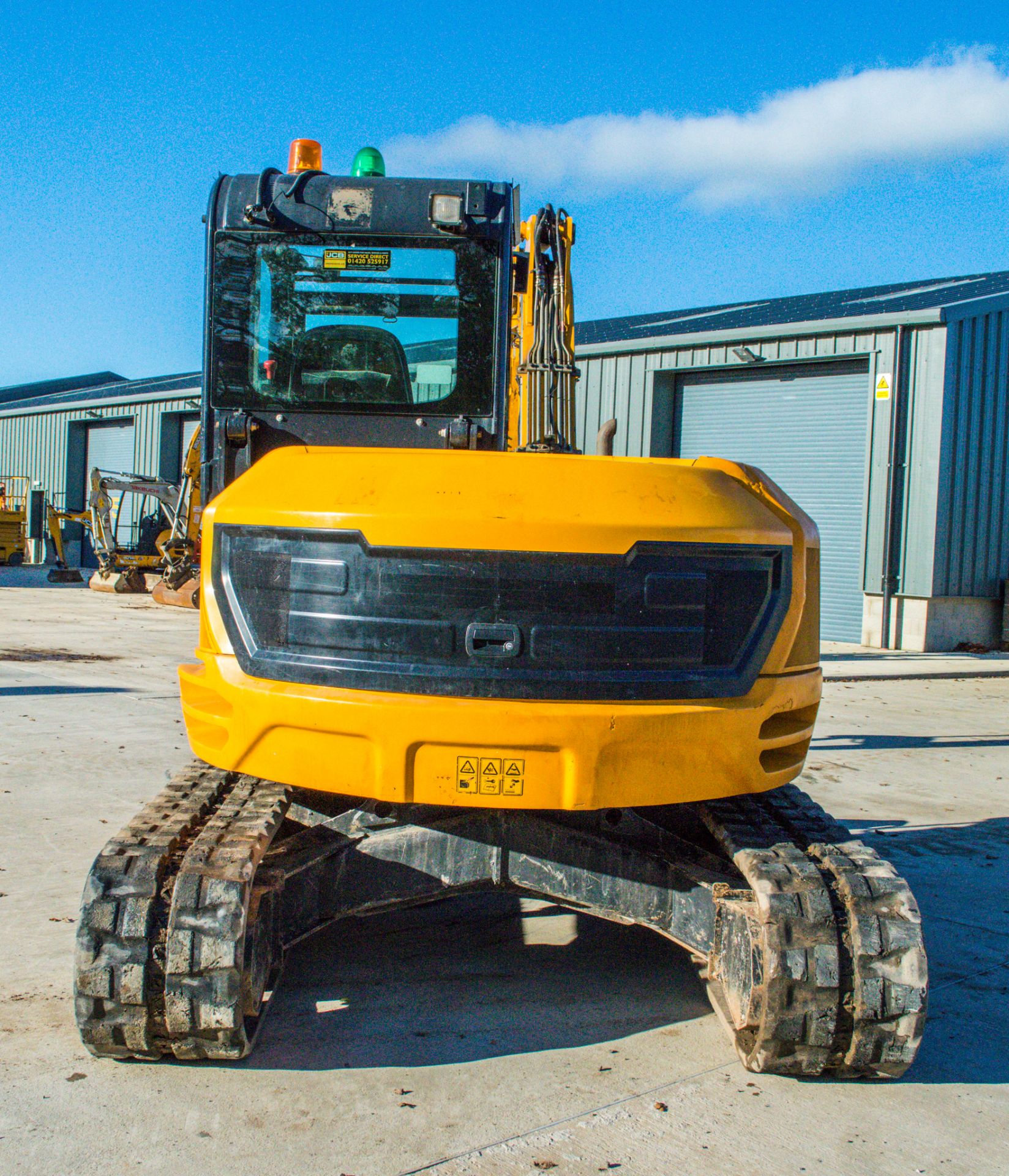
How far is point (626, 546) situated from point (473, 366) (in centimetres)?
203

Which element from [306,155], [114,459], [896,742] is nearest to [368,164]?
[306,155]

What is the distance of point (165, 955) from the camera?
3365 millimetres

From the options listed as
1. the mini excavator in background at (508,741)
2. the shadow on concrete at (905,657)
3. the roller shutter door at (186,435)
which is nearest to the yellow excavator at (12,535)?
the roller shutter door at (186,435)

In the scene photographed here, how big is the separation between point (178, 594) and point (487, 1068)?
1765 centimetres

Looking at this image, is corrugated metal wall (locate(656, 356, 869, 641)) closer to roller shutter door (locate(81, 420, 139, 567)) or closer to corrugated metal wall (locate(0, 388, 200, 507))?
corrugated metal wall (locate(0, 388, 200, 507))

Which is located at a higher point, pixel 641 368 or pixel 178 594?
pixel 641 368

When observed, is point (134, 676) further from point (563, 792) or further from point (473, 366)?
point (563, 792)

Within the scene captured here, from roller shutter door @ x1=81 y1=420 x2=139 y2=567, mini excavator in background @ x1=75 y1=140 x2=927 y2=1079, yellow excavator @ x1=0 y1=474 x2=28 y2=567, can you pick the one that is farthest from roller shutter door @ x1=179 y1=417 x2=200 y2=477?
mini excavator in background @ x1=75 y1=140 x2=927 y2=1079

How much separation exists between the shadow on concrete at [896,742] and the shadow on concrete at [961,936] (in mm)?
2091

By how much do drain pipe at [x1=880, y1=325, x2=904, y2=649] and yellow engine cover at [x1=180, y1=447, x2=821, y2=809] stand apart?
539 inches

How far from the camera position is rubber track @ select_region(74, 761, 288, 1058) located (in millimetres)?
3305

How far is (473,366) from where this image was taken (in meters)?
5.17

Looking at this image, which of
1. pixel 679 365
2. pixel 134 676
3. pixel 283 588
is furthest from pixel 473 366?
pixel 679 365

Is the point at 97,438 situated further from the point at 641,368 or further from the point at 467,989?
the point at 467,989
